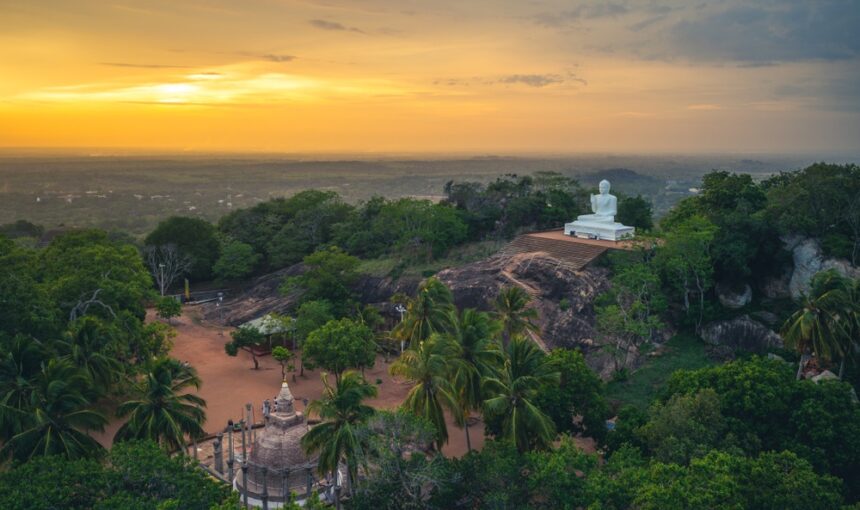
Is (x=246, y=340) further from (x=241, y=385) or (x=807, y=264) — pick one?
(x=807, y=264)

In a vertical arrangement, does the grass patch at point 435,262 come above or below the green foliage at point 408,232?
below

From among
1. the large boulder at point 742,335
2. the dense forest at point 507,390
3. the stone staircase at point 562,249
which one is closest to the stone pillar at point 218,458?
the dense forest at point 507,390

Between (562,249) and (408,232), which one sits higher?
(408,232)

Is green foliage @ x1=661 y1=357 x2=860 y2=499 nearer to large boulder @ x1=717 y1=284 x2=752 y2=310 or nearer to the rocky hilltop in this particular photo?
the rocky hilltop

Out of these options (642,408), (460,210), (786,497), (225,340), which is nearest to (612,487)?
(786,497)

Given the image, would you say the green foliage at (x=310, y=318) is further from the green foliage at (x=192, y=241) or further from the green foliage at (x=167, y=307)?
the green foliage at (x=192, y=241)

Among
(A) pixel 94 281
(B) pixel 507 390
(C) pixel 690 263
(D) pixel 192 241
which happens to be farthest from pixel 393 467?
(D) pixel 192 241
